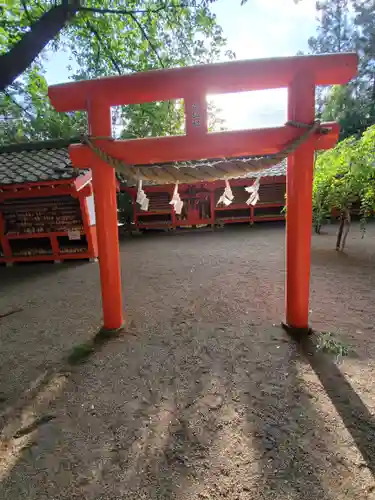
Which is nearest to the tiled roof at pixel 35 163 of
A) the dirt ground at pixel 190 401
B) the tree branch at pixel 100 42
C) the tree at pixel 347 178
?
the tree branch at pixel 100 42

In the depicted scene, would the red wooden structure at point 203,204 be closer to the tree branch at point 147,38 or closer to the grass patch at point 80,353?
the tree branch at point 147,38

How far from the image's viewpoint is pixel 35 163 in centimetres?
608

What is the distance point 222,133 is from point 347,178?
362cm

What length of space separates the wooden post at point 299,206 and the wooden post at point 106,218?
164 cm

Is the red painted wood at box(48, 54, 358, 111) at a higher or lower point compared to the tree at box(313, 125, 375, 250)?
higher

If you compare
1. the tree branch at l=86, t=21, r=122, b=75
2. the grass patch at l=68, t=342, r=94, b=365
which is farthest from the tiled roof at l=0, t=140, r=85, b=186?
the grass patch at l=68, t=342, r=94, b=365

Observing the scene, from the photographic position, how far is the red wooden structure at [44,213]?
213 inches

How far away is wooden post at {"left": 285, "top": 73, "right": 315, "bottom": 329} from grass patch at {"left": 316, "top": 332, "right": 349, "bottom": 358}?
19 cm

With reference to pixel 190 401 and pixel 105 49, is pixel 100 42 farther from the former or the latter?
pixel 190 401

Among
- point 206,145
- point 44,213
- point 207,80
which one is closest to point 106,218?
point 206,145

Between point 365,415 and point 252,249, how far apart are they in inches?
198

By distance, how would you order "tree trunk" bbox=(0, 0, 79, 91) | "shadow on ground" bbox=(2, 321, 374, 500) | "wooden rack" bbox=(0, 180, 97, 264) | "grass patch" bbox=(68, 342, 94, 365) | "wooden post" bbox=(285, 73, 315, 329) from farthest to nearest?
"wooden rack" bbox=(0, 180, 97, 264) → "tree trunk" bbox=(0, 0, 79, 91) → "grass patch" bbox=(68, 342, 94, 365) → "wooden post" bbox=(285, 73, 315, 329) → "shadow on ground" bbox=(2, 321, 374, 500)

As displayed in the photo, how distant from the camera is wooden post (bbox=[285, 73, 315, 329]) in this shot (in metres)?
2.21

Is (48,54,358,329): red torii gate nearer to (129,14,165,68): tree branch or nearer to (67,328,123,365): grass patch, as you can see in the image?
(67,328,123,365): grass patch
